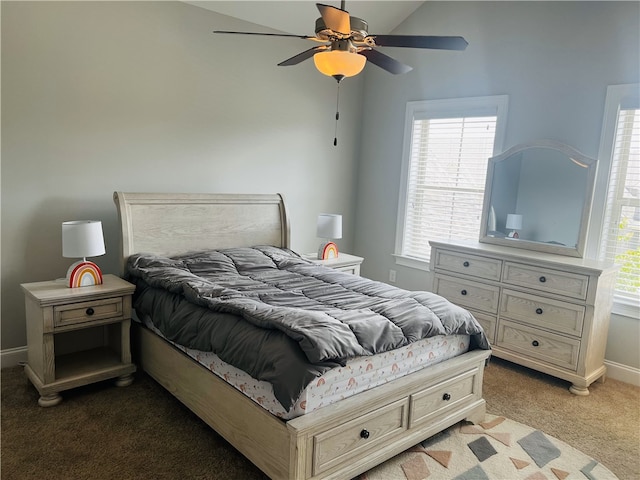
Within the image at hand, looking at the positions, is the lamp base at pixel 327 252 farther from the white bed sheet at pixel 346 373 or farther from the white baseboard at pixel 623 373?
the white baseboard at pixel 623 373

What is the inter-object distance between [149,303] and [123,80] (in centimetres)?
167

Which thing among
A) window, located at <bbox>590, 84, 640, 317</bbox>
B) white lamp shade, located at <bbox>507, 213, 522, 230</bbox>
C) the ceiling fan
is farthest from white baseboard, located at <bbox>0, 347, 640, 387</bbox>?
the ceiling fan

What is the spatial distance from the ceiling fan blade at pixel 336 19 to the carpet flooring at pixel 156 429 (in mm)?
2050

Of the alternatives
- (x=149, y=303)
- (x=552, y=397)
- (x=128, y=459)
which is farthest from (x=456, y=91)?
(x=128, y=459)

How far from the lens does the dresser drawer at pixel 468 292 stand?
11.3 feet

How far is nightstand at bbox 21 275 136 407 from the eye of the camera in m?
2.58

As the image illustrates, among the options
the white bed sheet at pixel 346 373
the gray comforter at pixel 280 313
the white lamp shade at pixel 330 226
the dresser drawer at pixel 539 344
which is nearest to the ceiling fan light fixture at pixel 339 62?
the gray comforter at pixel 280 313

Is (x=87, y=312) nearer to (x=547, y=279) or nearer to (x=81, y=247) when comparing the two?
(x=81, y=247)

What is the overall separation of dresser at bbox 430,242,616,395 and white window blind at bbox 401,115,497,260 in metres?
0.66

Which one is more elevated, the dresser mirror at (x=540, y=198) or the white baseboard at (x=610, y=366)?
the dresser mirror at (x=540, y=198)

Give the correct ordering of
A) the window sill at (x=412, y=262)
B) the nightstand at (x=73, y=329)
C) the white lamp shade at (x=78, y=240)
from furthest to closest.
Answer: the window sill at (x=412, y=262)
the white lamp shade at (x=78, y=240)
the nightstand at (x=73, y=329)

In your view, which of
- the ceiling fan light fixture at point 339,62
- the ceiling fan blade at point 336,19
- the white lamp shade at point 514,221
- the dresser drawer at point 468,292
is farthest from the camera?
the white lamp shade at point 514,221

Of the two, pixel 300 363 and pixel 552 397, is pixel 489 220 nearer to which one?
pixel 552 397

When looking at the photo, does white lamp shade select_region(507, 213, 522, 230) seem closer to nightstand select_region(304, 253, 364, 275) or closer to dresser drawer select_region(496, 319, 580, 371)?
dresser drawer select_region(496, 319, 580, 371)
